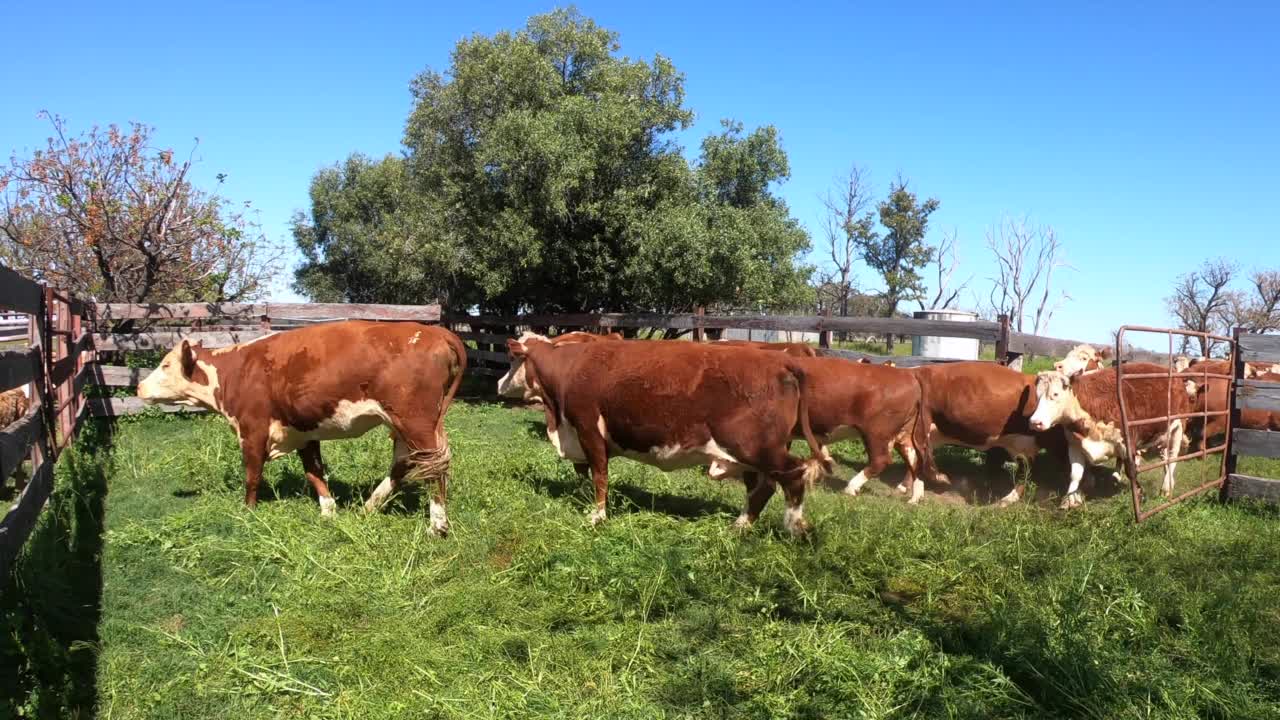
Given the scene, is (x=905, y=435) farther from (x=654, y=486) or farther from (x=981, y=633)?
(x=981, y=633)

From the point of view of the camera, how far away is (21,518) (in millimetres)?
4352

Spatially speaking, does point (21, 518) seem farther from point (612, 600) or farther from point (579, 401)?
point (579, 401)

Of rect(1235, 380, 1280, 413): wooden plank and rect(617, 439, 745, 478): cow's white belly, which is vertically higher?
rect(1235, 380, 1280, 413): wooden plank

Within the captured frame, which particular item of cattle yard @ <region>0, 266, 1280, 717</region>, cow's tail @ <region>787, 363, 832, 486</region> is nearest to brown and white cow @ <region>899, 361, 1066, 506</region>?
cattle yard @ <region>0, 266, 1280, 717</region>

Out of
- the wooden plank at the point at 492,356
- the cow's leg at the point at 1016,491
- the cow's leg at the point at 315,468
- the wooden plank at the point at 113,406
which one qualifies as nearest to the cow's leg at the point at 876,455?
the cow's leg at the point at 1016,491

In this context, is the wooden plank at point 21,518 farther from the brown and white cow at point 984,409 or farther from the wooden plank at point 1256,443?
the wooden plank at point 1256,443

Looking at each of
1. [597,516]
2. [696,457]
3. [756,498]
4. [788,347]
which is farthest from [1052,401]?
[597,516]

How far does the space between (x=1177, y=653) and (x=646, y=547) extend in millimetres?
3070

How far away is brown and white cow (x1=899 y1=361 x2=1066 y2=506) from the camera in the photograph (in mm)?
9125

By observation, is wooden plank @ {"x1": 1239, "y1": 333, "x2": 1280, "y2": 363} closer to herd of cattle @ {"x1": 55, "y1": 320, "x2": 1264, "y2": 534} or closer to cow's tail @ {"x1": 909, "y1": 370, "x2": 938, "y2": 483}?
herd of cattle @ {"x1": 55, "y1": 320, "x2": 1264, "y2": 534}

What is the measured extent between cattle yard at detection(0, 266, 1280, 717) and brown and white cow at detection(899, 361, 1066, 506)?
1.18 m

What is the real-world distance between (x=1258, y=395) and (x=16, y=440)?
10064 millimetres

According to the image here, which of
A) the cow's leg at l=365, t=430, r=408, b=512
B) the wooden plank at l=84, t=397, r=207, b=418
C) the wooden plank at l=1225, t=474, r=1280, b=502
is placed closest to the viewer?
the cow's leg at l=365, t=430, r=408, b=512

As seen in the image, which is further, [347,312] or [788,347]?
[347,312]
